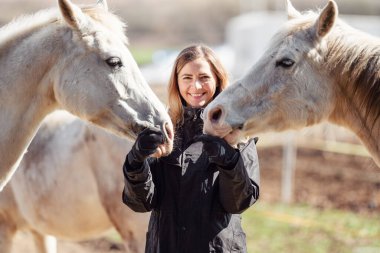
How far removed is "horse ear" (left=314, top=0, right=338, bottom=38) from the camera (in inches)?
128

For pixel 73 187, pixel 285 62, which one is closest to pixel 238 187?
pixel 285 62

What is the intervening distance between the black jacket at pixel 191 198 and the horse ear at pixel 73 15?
827mm

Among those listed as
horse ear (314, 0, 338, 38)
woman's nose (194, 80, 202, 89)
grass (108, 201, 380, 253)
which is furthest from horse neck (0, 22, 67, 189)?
grass (108, 201, 380, 253)

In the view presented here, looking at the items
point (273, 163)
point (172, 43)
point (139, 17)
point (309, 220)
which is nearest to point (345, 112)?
point (309, 220)

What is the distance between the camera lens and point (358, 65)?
334 cm

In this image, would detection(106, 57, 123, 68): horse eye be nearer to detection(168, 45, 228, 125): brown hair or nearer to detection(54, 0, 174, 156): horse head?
detection(54, 0, 174, 156): horse head

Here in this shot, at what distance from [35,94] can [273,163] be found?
29.3 ft

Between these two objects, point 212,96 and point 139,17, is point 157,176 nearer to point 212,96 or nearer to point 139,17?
point 212,96

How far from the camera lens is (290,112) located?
3.48 meters

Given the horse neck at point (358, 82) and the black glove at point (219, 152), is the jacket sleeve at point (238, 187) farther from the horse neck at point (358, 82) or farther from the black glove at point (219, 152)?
the horse neck at point (358, 82)

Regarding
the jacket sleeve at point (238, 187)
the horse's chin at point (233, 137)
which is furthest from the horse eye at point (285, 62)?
the jacket sleeve at point (238, 187)

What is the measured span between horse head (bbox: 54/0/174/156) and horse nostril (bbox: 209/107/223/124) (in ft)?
0.95

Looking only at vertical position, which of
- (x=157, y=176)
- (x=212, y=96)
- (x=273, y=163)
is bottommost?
(x=273, y=163)

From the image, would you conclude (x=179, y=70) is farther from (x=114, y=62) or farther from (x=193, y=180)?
(x=193, y=180)
